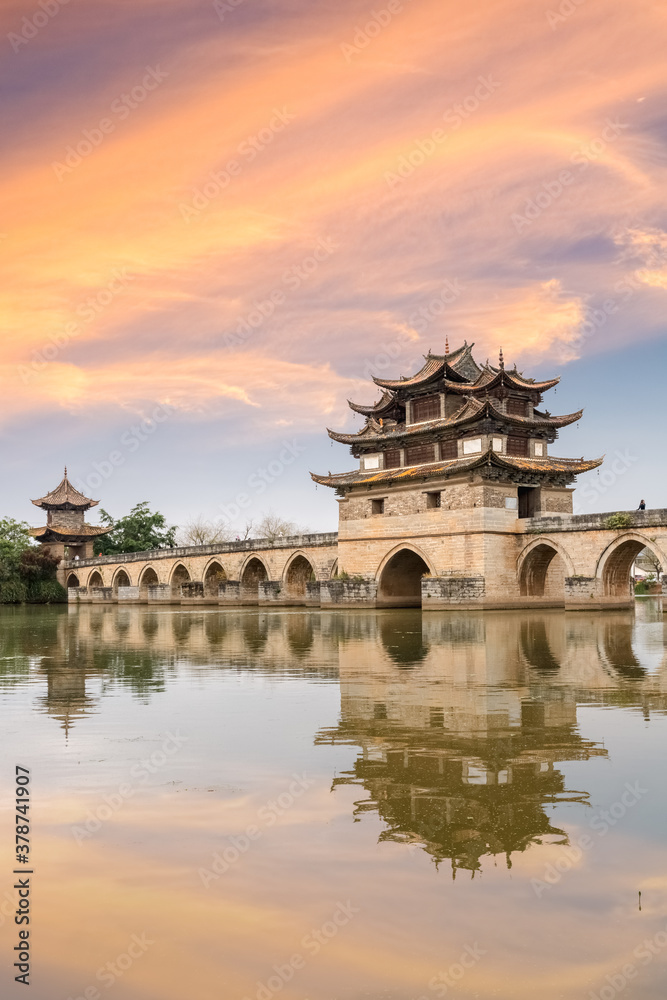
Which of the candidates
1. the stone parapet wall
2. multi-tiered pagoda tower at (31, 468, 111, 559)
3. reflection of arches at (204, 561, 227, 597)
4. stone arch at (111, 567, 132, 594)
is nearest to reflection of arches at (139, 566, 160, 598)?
stone arch at (111, 567, 132, 594)

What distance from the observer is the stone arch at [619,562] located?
30.8 meters

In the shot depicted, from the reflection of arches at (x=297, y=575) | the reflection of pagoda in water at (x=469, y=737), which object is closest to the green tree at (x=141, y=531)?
the reflection of arches at (x=297, y=575)

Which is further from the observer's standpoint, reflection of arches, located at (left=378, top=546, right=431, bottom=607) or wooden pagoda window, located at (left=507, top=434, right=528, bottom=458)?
reflection of arches, located at (left=378, top=546, right=431, bottom=607)

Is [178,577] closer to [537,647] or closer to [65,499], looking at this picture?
[65,499]

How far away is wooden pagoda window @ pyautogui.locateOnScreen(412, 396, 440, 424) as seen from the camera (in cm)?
3812

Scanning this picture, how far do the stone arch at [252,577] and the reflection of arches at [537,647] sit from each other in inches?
1077

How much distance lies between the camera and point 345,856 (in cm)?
477

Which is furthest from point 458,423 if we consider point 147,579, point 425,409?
point 147,579

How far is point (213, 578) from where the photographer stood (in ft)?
184

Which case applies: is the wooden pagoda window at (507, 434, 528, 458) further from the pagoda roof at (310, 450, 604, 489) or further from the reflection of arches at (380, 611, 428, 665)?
the reflection of arches at (380, 611, 428, 665)

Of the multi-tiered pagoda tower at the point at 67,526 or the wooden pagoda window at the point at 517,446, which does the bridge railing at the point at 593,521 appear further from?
the multi-tiered pagoda tower at the point at 67,526

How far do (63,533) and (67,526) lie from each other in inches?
114

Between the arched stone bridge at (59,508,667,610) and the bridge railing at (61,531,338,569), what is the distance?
0.10m

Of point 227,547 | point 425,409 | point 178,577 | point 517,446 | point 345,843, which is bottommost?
point 345,843
